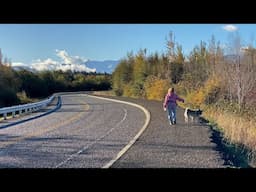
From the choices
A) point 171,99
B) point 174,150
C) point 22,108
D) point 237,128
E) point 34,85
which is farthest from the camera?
point 22,108

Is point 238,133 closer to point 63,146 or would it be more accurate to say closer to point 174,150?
point 174,150

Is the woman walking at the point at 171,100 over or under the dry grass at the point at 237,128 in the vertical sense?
over

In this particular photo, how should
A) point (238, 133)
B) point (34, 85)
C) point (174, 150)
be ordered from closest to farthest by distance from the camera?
point (174, 150)
point (238, 133)
point (34, 85)

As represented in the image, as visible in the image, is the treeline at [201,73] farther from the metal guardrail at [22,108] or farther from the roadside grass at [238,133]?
the metal guardrail at [22,108]

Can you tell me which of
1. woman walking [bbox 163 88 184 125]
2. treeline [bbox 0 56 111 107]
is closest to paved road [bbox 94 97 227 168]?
woman walking [bbox 163 88 184 125]

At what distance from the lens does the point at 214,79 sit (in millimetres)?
11945

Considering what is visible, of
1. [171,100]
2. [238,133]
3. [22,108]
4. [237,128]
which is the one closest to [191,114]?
[171,100]

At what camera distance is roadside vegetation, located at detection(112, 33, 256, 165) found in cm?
1043

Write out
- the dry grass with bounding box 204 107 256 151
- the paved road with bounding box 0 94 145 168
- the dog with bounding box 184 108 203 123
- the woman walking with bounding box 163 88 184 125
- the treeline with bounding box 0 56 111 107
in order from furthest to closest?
1. the treeline with bounding box 0 56 111 107
2. the dog with bounding box 184 108 203 123
3. the woman walking with bounding box 163 88 184 125
4. the dry grass with bounding box 204 107 256 151
5. the paved road with bounding box 0 94 145 168

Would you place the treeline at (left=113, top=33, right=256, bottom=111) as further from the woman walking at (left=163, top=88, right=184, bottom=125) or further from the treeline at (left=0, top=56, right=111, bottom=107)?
the treeline at (left=0, top=56, right=111, bottom=107)

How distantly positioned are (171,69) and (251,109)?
2.55 m

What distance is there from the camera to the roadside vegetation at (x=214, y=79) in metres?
10.4

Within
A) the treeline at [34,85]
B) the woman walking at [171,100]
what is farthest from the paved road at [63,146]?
the treeline at [34,85]
